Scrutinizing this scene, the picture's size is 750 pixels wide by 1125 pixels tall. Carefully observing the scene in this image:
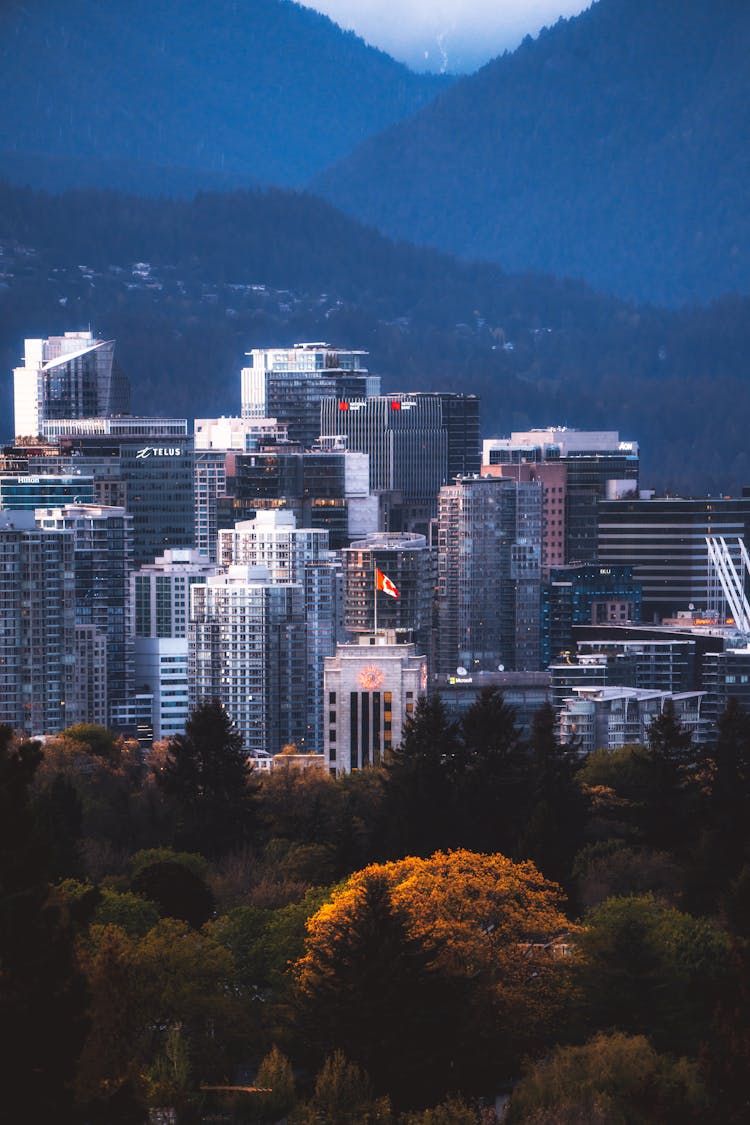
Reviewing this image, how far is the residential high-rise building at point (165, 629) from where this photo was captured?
10156cm

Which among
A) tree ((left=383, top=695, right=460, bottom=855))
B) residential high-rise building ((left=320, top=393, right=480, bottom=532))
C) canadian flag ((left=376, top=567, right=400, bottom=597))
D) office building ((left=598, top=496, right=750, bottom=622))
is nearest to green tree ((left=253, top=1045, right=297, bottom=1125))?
tree ((left=383, top=695, right=460, bottom=855))

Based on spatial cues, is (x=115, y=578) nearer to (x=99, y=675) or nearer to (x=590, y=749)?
(x=99, y=675)

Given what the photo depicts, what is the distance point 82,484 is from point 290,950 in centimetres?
9028

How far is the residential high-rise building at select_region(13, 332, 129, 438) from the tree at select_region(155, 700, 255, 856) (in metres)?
106

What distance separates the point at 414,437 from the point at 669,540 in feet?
80.7

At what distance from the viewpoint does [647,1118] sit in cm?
2841

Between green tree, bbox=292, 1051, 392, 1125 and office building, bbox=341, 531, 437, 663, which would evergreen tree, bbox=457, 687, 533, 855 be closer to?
green tree, bbox=292, 1051, 392, 1125

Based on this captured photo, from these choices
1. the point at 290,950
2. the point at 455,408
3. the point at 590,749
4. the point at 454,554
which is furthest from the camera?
the point at 455,408

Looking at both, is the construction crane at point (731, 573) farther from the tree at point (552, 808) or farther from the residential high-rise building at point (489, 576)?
the tree at point (552, 808)

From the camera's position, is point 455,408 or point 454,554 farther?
point 455,408

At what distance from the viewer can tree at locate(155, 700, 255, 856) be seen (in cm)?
5266

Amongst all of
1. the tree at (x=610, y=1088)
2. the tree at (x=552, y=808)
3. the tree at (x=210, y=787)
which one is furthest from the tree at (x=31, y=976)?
the tree at (x=210, y=787)

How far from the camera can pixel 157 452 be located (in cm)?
13975

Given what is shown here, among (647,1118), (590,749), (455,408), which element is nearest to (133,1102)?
(647,1118)
